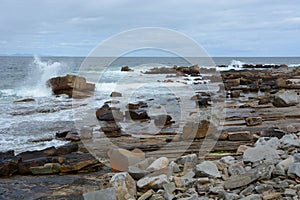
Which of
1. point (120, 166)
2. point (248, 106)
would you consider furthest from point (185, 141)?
point (248, 106)

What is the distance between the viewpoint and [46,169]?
6.67m

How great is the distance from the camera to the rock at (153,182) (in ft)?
16.4

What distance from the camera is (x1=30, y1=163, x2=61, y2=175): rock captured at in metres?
6.63

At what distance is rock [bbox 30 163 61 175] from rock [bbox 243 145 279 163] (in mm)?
3449

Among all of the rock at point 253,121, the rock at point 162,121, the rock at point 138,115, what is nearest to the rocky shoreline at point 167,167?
the rock at point 253,121

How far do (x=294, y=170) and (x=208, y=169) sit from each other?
1211mm

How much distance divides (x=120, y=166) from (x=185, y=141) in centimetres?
246

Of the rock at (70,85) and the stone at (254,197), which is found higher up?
the rock at (70,85)

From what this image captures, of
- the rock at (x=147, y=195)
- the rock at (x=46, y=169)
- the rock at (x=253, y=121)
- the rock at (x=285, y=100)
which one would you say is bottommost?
the rock at (x=46, y=169)

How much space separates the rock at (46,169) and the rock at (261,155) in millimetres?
3449

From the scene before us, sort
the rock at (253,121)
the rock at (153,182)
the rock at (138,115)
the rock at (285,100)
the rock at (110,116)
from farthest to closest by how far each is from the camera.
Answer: the rock at (285,100)
the rock at (138,115)
the rock at (110,116)
the rock at (253,121)
the rock at (153,182)

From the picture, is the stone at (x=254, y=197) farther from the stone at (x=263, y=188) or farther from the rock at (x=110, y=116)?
the rock at (x=110, y=116)

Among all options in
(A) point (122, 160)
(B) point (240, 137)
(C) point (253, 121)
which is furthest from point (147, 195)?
(C) point (253, 121)

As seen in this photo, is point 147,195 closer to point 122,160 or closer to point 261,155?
point 122,160
